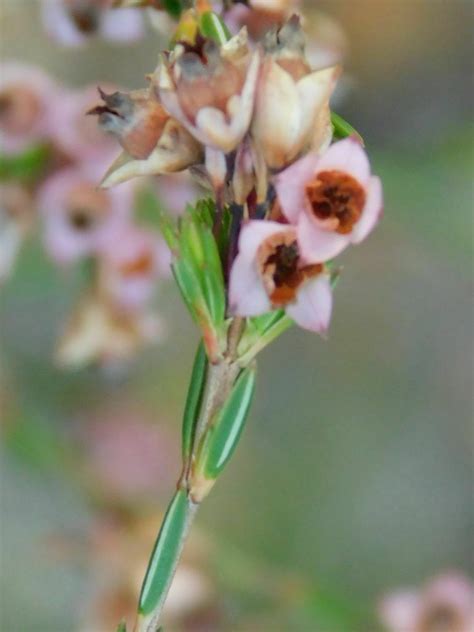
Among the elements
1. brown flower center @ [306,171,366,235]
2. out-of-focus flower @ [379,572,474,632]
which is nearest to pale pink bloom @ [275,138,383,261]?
brown flower center @ [306,171,366,235]

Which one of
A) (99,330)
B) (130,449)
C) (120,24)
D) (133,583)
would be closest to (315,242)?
(120,24)

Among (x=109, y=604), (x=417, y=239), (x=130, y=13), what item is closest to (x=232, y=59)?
(x=130, y=13)

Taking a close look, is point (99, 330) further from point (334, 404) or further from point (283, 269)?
point (334, 404)

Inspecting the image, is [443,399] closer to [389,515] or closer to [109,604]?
[389,515]

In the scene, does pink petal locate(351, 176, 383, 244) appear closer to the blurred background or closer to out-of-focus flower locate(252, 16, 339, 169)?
out-of-focus flower locate(252, 16, 339, 169)

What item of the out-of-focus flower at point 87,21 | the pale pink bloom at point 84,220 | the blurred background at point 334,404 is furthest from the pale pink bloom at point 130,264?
the blurred background at point 334,404

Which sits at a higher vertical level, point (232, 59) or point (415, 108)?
point (232, 59)

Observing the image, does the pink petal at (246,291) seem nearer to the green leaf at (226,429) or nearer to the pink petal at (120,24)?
the green leaf at (226,429)
